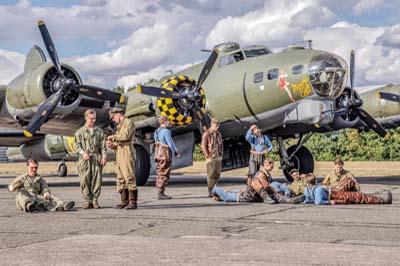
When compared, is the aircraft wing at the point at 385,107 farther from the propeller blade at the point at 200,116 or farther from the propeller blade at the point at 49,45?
the propeller blade at the point at 49,45

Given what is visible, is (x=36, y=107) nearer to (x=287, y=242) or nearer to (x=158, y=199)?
(x=158, y=199)

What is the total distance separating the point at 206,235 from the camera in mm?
8039

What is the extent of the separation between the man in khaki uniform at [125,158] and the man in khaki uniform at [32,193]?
1.16 m

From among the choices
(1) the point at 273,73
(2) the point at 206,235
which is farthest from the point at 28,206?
(1) the point at 273,73

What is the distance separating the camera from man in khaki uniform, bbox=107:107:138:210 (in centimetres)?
1159

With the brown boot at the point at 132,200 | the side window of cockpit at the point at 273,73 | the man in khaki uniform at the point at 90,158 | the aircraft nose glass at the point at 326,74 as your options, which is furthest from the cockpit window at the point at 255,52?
the brown boot at the point at 132,200

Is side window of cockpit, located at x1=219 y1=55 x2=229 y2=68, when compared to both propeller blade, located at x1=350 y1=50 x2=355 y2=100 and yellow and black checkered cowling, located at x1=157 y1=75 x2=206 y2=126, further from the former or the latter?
propeller blade, located at x1=350 y1=50 x2=355 y2=100

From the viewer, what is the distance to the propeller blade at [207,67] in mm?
18805

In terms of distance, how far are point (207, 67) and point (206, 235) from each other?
1150 cm

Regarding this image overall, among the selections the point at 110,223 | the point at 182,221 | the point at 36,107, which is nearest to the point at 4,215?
the point at 110,223

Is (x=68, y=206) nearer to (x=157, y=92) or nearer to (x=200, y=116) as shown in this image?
(x=157, y=92)

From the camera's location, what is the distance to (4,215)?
34.8 ft

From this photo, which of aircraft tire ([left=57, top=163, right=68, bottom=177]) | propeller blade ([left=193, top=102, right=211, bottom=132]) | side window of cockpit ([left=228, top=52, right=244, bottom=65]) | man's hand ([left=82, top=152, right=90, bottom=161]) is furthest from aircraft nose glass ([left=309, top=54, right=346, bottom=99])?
aircraft tire ([left=57, top=163, right=68, bottom=177])

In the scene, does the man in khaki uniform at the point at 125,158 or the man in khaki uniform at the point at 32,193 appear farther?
the man in khaki uniform at the point at 125,158
